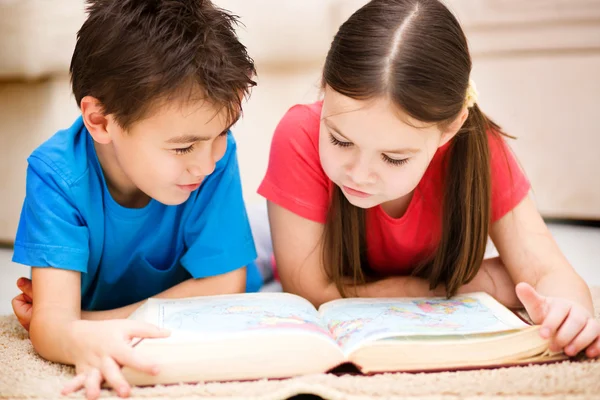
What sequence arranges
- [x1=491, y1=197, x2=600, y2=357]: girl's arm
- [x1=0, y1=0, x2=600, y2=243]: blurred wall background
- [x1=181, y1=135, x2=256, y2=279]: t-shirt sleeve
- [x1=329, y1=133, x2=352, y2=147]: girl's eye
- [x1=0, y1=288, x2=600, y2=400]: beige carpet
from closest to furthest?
1. [x1=0, y1=288, x2=600, y2=400]: beige carpet
2. [x1=491, y1=197, x2=600, y2=357]: girl's arm
3. [x1=329, y1=133, x2=352, y2=147]: girl's eye
4. [x1=181, y1=135, x2=256, y2=279]: t-shirt sleeve
5. [x1=0, y1=0, x2=600, y2=243]: blurred wall background

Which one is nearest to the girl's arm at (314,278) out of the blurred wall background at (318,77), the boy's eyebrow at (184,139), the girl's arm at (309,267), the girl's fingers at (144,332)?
the girl's arm at (309,267)

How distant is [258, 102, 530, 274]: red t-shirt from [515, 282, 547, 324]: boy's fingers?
232 millimetres

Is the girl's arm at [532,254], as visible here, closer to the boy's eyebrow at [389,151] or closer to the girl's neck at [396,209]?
the girl's neck at [396,209]

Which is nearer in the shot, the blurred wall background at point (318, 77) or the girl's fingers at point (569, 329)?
the girl's fingers at point (569, 329)

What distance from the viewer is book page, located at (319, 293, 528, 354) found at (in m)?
0.75

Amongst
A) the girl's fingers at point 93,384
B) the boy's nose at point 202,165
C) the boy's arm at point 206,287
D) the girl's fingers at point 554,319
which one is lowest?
the boy's arm at point 206,287

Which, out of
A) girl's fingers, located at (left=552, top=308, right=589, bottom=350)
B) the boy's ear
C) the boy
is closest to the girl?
girl's fingers, located at (left=552, top=308, right=589, bottom=350)

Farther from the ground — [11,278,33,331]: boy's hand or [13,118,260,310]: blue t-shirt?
[13,118,260,310]: blue t-shirt

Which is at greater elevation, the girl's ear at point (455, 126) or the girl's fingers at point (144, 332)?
the girl's ear at point (455, 126)

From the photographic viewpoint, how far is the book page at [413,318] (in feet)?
2.47

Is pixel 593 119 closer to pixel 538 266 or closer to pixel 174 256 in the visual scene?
pixel 538 266

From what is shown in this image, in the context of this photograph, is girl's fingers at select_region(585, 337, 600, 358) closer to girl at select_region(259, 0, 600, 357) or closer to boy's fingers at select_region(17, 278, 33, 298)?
girl at select_region(259, 0, 600, 357)

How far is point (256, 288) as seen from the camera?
3.83 ft

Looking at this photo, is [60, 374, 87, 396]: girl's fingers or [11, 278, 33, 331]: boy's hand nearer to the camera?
[60, 374, 87, 396]: girl's fingers
